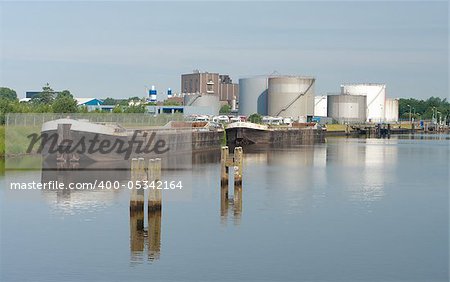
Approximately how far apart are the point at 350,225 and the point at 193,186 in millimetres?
12836

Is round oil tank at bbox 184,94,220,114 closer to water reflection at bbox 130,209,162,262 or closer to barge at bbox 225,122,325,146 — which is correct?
barge at bbox 225,122,325,146

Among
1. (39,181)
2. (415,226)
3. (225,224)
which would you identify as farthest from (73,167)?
(415,226)

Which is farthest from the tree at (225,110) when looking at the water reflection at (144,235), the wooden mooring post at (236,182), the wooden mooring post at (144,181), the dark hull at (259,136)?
the water reflection at (144,235)

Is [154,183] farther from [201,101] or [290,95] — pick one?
[201,101]

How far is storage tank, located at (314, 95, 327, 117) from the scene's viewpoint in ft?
573

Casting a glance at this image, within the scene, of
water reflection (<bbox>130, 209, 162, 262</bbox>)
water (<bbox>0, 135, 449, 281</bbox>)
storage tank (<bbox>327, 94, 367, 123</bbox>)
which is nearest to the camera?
water (<bbox>0, 135, 449, 281</bbox>)

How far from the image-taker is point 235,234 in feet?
89.1

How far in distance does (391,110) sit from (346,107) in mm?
26771

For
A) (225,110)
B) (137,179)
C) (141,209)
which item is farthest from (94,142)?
(225,110)

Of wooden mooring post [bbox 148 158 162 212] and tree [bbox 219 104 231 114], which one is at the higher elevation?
tree [bbox 219 104 231 114]

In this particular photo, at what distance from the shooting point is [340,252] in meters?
24.6

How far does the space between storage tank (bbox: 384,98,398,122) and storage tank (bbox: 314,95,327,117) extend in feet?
46.2

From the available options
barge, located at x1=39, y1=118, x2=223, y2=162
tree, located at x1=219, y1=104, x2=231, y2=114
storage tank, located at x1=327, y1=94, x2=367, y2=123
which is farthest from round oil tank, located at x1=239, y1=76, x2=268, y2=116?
barge, located at x1=39, y1=118, x2=223, y2=162

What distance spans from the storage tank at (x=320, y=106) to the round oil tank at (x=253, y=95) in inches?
1070
